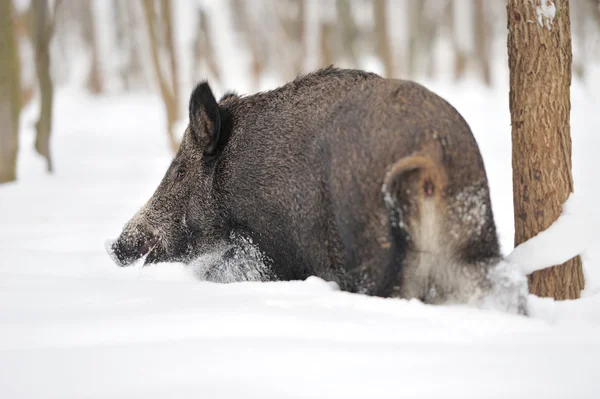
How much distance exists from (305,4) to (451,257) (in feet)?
59.1

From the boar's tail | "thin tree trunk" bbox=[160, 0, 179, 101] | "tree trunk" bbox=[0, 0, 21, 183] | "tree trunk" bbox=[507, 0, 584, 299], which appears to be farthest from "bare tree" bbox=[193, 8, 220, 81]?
the boar's tail

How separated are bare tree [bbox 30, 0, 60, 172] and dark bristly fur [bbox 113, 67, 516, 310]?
285 inches

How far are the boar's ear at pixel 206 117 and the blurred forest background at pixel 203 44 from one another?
685 millimetres

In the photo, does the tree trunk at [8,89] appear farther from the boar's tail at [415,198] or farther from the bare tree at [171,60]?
the boar's tail at [415,198]

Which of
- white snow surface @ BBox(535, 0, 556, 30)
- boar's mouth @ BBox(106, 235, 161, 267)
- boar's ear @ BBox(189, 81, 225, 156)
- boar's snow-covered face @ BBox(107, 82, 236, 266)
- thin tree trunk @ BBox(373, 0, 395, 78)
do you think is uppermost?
thin tree trunk @ BBox(373, 0, 395, 78)

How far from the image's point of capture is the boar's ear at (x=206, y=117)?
3.93 metres

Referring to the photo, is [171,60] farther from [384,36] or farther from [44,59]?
[384,36]

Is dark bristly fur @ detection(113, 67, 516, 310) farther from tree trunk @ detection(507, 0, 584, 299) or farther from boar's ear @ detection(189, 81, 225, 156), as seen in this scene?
tree trunk @ detection(507, 0, 584, 299)

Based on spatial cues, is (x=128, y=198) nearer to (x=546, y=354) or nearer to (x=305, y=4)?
(x=546, y=354)

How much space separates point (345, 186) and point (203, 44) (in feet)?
66.1

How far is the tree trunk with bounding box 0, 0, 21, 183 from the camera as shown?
28.2ft

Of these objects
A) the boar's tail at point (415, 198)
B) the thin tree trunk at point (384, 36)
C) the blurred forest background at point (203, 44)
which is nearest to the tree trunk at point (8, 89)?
the blurred forest background at point (203, 44)

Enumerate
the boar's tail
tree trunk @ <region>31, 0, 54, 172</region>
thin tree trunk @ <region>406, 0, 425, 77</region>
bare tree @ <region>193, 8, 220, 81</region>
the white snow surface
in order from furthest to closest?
thin tree trunk @ <region>406, 0, 425, 77</region> → bare tree @ <region>193, 8, 220, 81</region> → tree trunk @ <region>31, 0, 54, 172</region> → the white snow surface → the boar's tail

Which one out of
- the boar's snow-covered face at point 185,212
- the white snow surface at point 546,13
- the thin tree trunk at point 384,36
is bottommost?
the boar's snow-covered face at point 185,212
